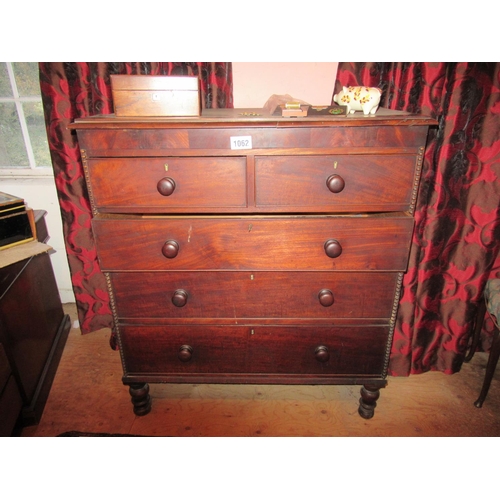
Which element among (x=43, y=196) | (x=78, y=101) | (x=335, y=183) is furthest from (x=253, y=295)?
(x=43, y=196)

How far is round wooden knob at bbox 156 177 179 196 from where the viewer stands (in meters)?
1.34

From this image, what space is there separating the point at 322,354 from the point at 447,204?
1032 millimetres

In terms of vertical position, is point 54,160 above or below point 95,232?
above

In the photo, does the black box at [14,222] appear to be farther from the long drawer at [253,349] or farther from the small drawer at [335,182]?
the small drawer at [335,182]

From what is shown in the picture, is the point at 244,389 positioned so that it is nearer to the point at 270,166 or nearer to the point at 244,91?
the point at 270,166

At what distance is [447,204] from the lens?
183 cm

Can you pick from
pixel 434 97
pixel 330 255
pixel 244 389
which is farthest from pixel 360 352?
pixel 434 97

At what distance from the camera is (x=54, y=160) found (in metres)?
2.02

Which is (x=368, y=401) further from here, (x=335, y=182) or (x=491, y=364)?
(x=335, y=182)

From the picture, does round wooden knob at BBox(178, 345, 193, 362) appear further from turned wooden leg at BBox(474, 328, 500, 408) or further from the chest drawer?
turned wooden leg at BBox(474, 328, 500, 408)

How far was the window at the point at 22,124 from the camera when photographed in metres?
2.23

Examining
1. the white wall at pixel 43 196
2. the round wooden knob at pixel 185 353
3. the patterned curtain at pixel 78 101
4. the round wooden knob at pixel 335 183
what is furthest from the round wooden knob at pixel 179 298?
the white wall at pixel 43 196

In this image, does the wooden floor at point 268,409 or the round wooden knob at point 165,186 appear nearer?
the round wooden knob at point 165,186

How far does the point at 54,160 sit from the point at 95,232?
34.8 inches
